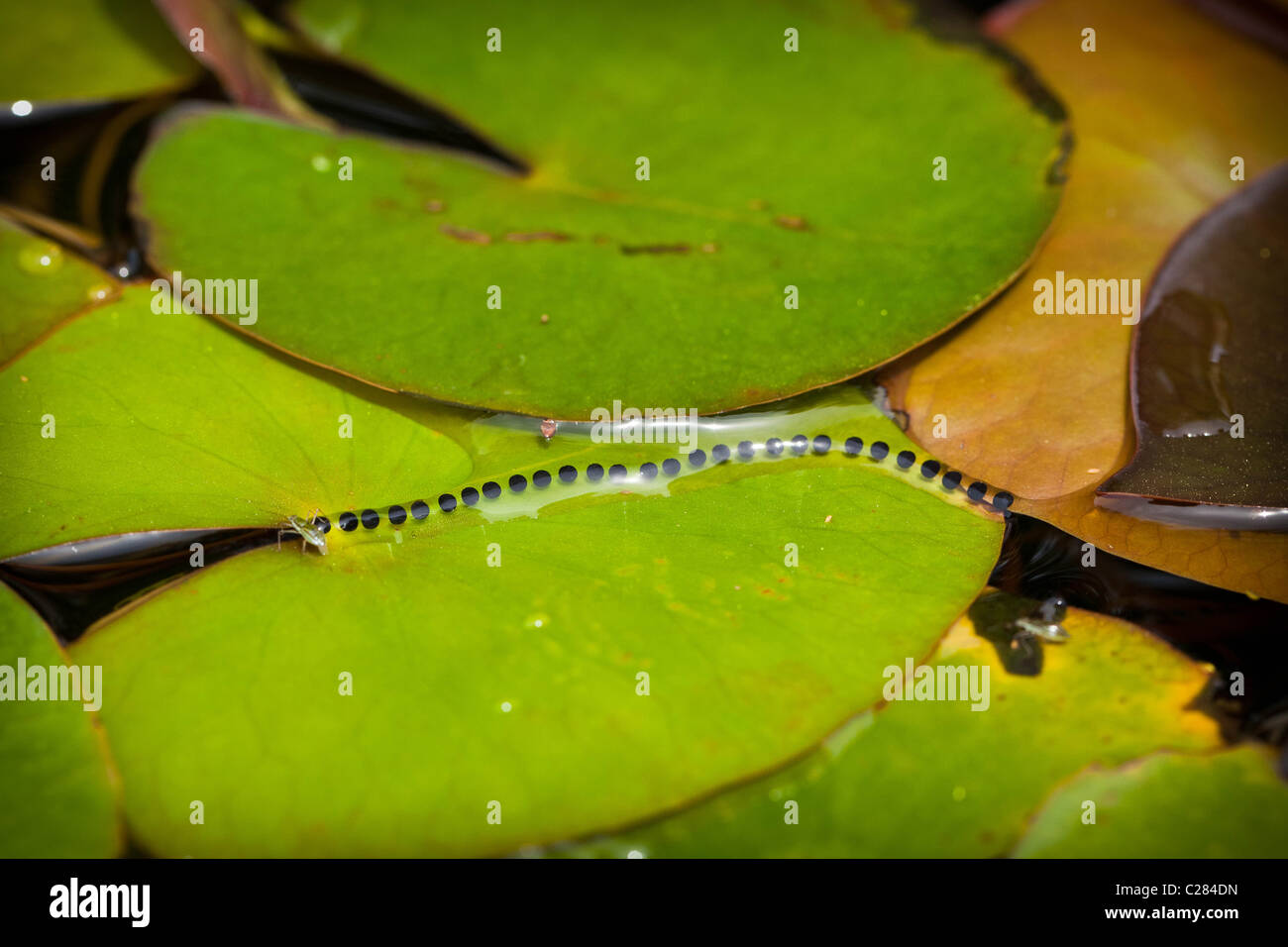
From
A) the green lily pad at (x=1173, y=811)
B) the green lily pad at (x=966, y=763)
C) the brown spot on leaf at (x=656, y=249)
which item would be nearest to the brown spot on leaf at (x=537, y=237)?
the brown spot on leaf at (x=656, y=249)

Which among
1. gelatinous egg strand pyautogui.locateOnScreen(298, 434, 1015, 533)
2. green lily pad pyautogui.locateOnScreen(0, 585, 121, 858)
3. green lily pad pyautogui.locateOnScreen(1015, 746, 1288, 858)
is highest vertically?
gelatinous egg strand pyautogui.locateOnScreen(298, 434, 1015, 533)

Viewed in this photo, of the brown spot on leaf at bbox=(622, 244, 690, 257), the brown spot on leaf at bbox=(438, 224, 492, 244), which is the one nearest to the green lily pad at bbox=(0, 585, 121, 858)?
the brown spot on leaf at bbox=(438, 224, 492, 244)

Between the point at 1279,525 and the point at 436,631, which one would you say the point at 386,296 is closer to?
the point at 436,631

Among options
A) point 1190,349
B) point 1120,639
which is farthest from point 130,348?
point 1190,349

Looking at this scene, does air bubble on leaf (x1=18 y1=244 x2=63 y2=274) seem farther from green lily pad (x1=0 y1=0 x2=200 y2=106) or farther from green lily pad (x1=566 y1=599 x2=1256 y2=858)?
green lily pad (x1=566 y1=599 x2=1256 y2=858)

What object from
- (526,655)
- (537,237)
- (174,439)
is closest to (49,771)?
(174,439)
